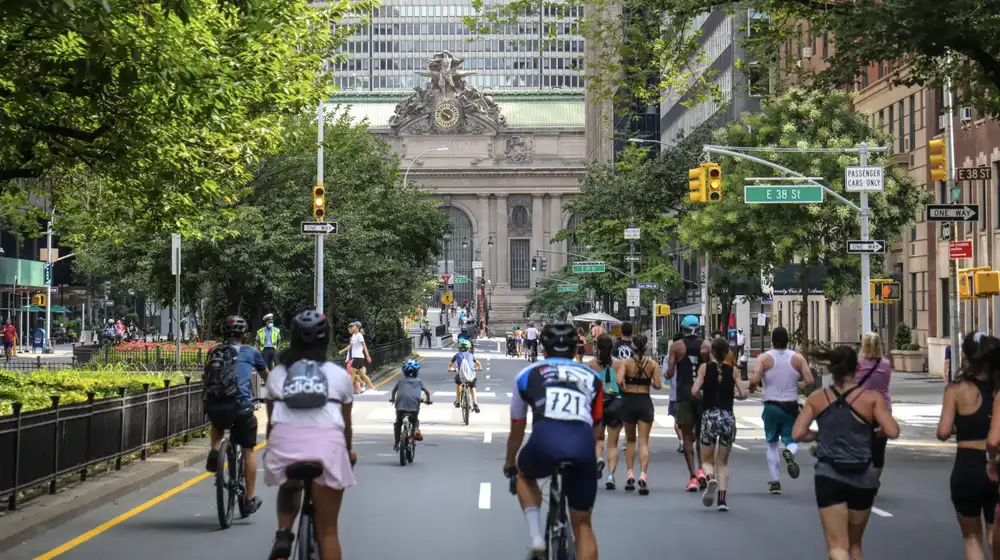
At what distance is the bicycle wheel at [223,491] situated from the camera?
12.7 m

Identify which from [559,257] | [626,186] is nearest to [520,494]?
[626,186]

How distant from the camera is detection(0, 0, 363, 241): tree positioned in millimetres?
17031

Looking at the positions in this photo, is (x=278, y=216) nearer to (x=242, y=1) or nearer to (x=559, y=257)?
(x=242, y=1)

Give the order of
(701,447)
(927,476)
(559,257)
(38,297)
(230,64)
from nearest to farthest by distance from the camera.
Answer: (701,447) → (927,476) → (230,64) → (38,297) → (559,257)

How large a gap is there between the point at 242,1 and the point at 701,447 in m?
6.53

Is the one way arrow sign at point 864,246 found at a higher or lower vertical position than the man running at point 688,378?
higher

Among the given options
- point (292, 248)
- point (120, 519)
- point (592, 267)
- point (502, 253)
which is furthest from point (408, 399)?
point (502, 253)

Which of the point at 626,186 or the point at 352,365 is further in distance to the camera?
the point at 626,186

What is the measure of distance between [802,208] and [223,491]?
104ft

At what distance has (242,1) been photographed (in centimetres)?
1338

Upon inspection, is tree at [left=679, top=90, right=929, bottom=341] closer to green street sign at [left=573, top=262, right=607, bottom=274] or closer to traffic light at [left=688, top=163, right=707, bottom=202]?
traffic light at [left=688, top=163, right=707, bottom=202]

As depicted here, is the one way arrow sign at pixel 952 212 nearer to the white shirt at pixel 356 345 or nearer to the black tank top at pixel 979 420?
the white shirt at pixel 356 345

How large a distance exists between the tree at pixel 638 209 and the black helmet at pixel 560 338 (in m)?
47.8

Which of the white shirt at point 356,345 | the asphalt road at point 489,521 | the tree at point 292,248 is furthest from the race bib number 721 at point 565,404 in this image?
the tree at point 292,248
